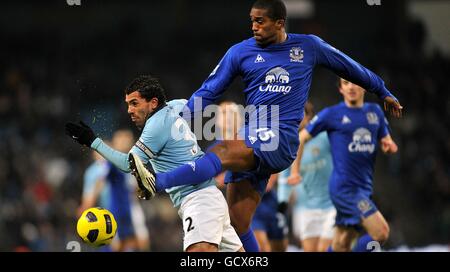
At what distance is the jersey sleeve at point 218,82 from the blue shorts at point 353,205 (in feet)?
7.02

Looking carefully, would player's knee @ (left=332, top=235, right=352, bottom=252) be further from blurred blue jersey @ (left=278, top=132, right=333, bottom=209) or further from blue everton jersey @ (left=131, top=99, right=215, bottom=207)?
blue everton jersey @ (left=131, top=99, right=215, bottom=207)

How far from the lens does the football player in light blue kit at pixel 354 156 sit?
26.6 ft

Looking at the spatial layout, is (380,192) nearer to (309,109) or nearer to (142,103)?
(309,109)

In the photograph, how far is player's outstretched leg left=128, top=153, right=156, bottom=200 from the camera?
231 inches

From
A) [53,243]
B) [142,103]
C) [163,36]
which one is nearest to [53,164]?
[53,243]

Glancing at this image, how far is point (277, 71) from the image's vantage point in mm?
6551

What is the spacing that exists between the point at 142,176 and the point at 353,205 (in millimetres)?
2930

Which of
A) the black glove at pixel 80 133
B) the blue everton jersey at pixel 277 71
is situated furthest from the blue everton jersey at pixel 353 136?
the black glove at pixel 80 133

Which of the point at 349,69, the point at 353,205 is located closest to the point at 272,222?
the point at 353,205

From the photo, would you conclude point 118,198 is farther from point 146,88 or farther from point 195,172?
point 195,172

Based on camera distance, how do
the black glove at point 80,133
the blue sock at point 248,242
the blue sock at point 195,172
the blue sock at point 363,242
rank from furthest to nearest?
the blue sock at point 363,242 < the blue sock at point 248,242 < the black glove at point 80,133 < the blue sock at point 195,172

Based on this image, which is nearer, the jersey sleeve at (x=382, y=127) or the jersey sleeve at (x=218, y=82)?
the jersey sleeve at (x=218, y=82)

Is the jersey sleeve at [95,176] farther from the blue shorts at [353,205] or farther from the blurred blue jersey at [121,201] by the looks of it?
the blue shorts at [353,205]

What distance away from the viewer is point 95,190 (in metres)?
10.2
